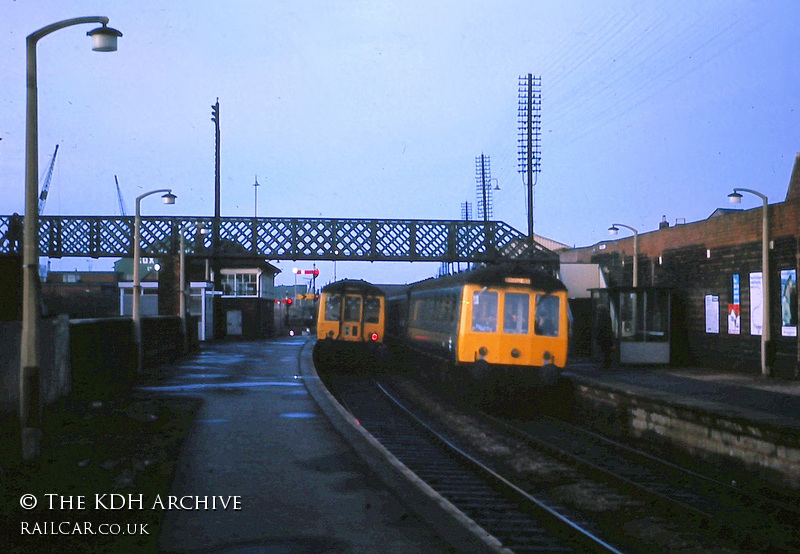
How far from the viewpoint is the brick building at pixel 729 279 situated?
2022 cm

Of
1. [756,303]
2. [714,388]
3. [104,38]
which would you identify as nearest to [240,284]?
[756,303]

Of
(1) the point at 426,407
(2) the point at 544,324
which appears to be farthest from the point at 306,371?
(2) the point at 544,324

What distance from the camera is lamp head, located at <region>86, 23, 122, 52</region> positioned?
10.5 metres

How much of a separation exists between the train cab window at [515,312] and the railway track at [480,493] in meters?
2.68

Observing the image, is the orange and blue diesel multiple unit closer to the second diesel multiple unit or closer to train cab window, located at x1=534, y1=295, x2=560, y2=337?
train cab window, located at x1=534, y1=295, x2=560, y2=337

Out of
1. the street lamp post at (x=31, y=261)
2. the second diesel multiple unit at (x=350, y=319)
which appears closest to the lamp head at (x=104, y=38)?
the street lamp post at (x=31, y=261)

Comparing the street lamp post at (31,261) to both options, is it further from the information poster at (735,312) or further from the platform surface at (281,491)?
the information poster at (735,312)

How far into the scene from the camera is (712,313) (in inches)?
939

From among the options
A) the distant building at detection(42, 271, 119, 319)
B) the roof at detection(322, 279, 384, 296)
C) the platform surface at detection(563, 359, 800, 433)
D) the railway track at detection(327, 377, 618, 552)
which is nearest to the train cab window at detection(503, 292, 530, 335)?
the platform surface at detection(563, 359, 800, 433)

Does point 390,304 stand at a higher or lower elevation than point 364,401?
higher

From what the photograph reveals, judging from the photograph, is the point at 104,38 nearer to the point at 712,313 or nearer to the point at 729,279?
the point at 729,279

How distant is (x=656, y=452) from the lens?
572 inches

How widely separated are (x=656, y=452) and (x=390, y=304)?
2005 centimetres

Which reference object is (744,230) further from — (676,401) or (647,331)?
(676,401)
